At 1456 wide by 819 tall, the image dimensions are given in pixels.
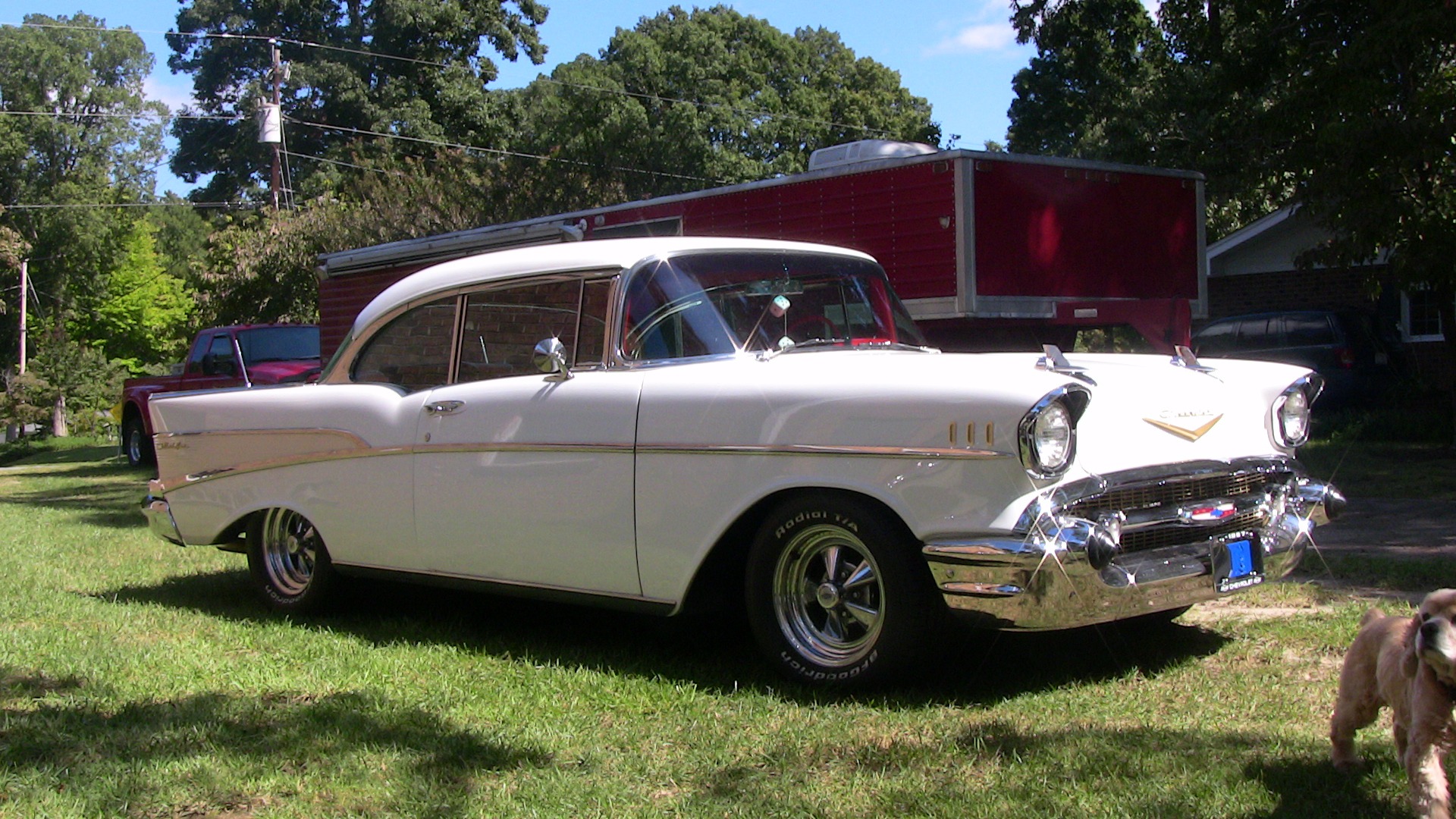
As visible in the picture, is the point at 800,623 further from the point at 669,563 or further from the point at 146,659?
the point at 146,659

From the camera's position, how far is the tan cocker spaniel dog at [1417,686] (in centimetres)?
279

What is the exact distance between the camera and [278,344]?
1617 cm

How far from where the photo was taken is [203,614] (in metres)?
6.37

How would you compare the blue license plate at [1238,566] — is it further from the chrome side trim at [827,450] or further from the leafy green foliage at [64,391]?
the leafy green foliage at [64,391]

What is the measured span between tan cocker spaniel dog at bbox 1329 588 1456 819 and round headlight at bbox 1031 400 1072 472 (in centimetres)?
96

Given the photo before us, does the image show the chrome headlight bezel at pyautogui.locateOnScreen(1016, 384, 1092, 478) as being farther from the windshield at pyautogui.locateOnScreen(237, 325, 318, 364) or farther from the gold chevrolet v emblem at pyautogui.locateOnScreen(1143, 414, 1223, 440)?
the windshield at pyautogui.locateOnScreen(237, 325, 318, 364)

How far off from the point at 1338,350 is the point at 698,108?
2734 cm

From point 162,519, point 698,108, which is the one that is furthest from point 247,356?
point 698,108

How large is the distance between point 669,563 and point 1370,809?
7.71 ft

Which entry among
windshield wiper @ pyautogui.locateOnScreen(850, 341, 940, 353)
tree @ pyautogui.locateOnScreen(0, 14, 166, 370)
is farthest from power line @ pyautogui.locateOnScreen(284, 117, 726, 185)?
windshield wiper @ pyautogui.locateOnScreen(850, 341, 940, 353)

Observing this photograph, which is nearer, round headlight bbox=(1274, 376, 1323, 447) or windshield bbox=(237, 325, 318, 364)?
round headlight bbox=(1274, 376, 1323, 447)

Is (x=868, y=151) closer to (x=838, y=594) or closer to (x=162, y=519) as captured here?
(x=162, y=519)

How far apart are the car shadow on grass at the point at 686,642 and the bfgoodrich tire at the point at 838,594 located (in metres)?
0.12

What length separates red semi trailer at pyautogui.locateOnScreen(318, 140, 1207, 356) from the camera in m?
9.05
